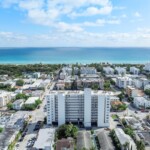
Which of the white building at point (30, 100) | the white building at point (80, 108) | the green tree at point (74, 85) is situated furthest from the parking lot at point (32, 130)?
the green tree at point (74, 85)

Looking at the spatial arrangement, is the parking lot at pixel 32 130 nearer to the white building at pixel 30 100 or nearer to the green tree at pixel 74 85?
the white building at pixel 30 100

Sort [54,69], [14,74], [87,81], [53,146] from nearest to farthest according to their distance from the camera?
[53,146] < [87,81] < [14,74] < [54,69]

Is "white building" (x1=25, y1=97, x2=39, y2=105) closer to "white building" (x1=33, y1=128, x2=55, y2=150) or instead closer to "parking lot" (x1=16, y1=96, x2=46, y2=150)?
"parking lot" (x1=16, y1=96, x2=46, y2=150)

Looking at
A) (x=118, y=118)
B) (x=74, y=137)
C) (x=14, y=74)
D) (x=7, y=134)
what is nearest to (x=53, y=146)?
(x=74, y=137)

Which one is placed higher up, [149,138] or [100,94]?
[100,94]

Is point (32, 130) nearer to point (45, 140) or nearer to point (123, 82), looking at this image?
point (45, 140)

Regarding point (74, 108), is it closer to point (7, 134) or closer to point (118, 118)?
point (118, 118)
